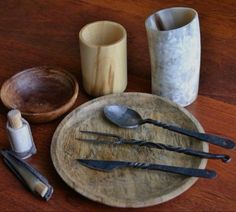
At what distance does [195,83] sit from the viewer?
83cm

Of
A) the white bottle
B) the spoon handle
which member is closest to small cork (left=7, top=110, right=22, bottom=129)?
the white bottle

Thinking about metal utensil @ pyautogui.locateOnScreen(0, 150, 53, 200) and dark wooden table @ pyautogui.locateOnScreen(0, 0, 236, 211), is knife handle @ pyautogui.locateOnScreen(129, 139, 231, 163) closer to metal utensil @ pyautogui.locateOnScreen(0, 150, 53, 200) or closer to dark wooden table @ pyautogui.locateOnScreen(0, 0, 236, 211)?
dark wooden table @ pyautogui.locateOnScreen(0, 0, 236, 211)

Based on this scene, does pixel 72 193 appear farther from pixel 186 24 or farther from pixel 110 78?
pixel 186 24

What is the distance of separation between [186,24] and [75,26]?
0.32 metres

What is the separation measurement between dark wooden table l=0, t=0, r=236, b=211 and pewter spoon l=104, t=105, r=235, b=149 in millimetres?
22

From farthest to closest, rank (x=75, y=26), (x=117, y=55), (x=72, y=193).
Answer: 1. (x=75, y=26)
2. (x=117, y=55)
3. (x=72, y=193)

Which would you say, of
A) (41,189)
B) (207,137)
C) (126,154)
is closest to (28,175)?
(41,189)

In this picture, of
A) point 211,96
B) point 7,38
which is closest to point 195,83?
point 211,96

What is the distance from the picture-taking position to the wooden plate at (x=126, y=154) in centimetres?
70

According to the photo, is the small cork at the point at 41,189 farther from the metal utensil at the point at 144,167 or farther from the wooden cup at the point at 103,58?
the wooden cup at the point at 103,58

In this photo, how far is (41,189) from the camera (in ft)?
2.31

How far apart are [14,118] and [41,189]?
0.11 meters

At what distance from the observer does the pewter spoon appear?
75 cm

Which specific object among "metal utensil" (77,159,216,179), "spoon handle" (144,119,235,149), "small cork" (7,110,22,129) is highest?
"small cork" (7,110,22,129)
